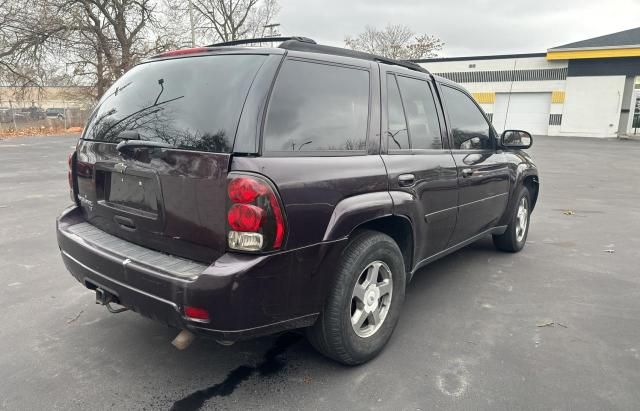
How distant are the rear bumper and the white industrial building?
3261 centimetres

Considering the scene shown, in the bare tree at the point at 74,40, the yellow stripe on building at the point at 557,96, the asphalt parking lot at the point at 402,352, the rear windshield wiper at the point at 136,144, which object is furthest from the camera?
the yellow stripe on building at the point at 557,96

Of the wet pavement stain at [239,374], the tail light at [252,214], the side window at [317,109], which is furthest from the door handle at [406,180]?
the wet pavement stain at [239,374]

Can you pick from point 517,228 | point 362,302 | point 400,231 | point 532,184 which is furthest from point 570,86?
point 362,302

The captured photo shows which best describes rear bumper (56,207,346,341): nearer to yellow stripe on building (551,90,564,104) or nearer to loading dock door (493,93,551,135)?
loading dock door (493,93,551,135)

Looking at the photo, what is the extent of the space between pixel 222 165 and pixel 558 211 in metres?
7.23

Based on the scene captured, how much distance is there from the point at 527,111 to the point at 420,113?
119 feet

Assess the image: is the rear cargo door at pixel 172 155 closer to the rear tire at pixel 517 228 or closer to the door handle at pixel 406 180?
the door handle at pixel 406 180

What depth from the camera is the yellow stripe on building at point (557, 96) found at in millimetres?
33625

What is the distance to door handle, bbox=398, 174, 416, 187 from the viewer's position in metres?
2.93

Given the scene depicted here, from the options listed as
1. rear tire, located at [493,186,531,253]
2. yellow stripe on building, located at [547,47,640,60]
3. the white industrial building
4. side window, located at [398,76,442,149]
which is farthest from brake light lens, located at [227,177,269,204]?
yellow stripe on building, located at [547,47,640,60]

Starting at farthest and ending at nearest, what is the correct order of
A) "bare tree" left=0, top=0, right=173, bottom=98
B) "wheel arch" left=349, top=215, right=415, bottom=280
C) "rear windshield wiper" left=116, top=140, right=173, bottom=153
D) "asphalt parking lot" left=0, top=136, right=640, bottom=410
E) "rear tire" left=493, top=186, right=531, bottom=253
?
"bare tree" left=0, top=0, right=173, bottom=98
"rear tire" left=493, top=186, right=531, bottom=253
"wheel arch" left=349, top=215, right=415, bottom=280
"asphalt parking lot" left=0, top=136, right=640, bottom=410
"rear windshield wiper" left=116, top=140, right=173, bottom=153

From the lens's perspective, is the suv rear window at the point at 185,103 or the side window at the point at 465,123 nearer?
the suv rear window at the point at 185,103

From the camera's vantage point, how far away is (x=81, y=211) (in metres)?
3.08

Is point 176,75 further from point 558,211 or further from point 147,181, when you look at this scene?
point 558,211
